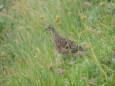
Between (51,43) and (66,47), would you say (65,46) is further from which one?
(51,43)

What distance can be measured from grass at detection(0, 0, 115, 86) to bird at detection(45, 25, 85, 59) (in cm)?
10

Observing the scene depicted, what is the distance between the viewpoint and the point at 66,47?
629cm

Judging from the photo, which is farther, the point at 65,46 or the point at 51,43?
the point at 51,43

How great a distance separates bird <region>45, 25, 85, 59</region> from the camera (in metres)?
5.83

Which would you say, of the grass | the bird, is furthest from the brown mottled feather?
the grass

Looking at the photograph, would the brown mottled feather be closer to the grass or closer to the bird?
the bird

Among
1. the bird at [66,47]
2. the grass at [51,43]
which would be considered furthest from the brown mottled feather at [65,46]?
the grass at [51,43]

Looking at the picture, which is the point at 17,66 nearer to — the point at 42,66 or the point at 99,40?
the point at 42,66

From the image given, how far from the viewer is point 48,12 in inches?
333

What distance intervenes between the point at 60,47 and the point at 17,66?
79 centimetres

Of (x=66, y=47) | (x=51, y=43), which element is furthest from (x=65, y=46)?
(x=51, y=43)

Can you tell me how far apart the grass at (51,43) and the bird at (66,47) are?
3.8 inches

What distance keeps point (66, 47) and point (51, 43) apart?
69 centimetres

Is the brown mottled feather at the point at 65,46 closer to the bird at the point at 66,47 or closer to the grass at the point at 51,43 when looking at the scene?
the bird at the point at 66,47
